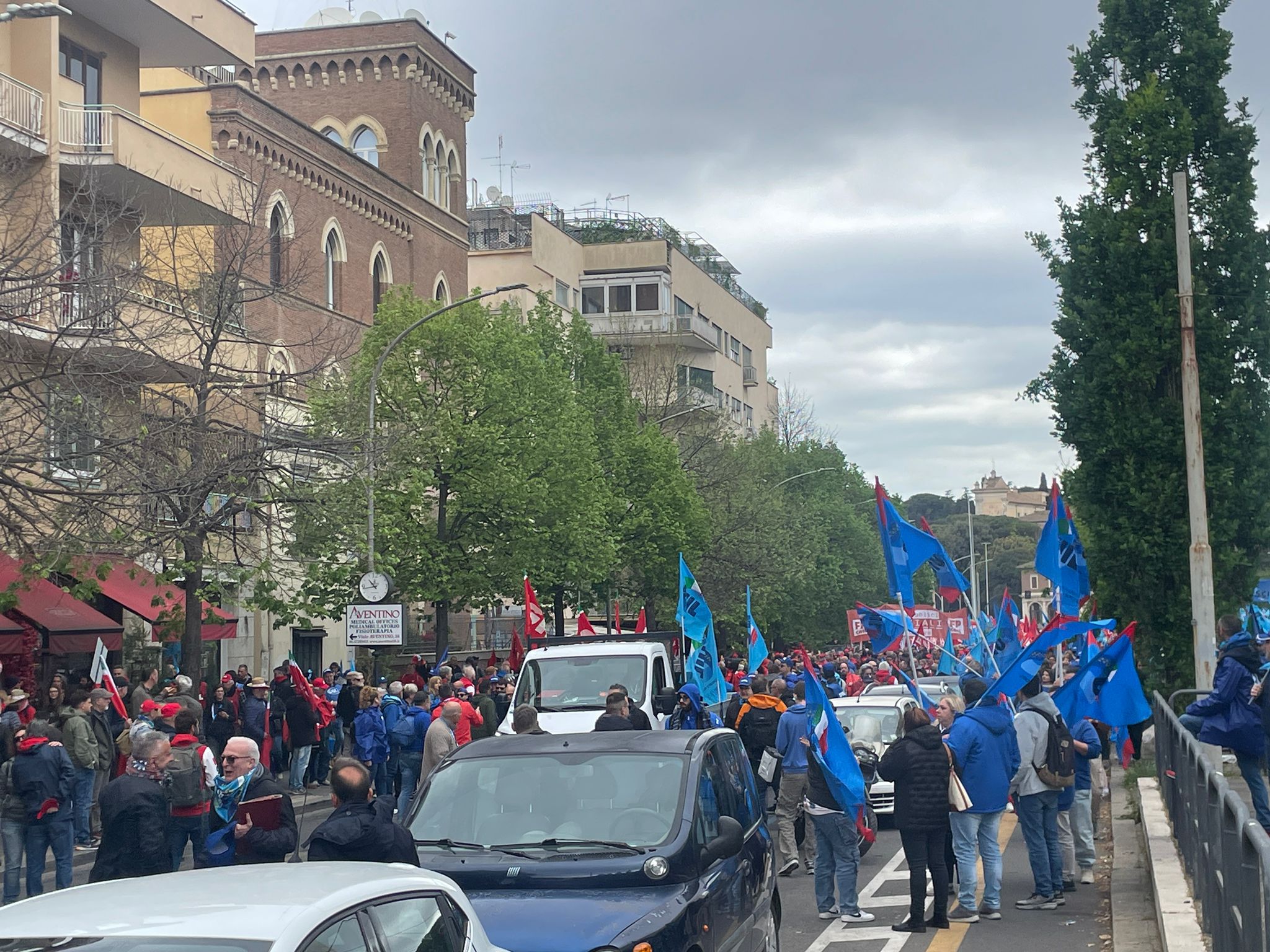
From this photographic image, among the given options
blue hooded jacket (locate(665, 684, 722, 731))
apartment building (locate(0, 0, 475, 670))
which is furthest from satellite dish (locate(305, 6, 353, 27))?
blue hooded jacket (locate(665, 684, 722, 731))

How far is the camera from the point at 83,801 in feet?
55.6

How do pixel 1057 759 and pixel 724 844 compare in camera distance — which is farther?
pixel 1057 759

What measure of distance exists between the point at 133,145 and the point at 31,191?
320 centimetres

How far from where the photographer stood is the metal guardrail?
545cm

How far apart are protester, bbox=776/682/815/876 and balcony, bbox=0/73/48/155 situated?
648 inches

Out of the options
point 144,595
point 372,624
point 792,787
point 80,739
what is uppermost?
point 144,595

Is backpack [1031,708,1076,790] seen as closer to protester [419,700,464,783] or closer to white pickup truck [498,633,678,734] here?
protester [419,700,464,783]

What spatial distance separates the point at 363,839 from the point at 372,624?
57.4 ft

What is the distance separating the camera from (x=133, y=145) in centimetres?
2695

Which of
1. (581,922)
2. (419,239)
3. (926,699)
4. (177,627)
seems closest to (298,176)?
(419,239)

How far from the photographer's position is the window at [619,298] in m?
72.0

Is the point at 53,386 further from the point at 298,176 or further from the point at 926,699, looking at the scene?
the point at 298,176

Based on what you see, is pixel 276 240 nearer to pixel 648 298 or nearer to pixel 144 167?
pixel 144 167

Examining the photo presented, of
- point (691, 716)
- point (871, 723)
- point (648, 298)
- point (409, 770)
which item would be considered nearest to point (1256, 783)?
point (871, 723)
